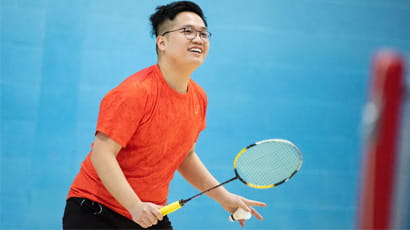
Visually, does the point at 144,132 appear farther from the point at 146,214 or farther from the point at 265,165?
the point at 265,165

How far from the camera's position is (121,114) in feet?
9.26

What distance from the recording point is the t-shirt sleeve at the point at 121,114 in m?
2.80

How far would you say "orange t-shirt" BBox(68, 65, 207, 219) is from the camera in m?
2.84

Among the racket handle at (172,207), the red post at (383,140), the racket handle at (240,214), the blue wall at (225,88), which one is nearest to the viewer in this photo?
the red post at (383,140)

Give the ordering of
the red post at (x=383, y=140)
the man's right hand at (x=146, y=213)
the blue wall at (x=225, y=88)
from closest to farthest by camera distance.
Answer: the red post at (x=383, y=140) → the man's right hand at (x=146, y=213) → the blue wall at (x=225, y=88)

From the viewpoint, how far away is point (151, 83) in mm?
3000

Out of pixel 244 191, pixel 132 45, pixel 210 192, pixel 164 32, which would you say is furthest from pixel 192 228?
pixel 164 32

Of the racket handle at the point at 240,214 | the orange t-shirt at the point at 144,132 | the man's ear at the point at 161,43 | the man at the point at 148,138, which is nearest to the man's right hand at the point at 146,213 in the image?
the man at the point at 148,138

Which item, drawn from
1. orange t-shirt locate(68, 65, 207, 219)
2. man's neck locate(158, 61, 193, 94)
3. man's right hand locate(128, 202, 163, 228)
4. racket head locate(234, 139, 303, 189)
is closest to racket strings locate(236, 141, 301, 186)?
racket head locate(234, 139, 303, 189)

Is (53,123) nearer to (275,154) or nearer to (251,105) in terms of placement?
(251,105)

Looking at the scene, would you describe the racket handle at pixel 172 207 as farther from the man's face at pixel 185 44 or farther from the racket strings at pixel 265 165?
the man's face at pixel 185 44

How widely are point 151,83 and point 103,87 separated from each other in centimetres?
219

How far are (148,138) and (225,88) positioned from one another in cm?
237

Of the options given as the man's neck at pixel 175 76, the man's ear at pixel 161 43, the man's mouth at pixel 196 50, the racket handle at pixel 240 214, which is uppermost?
the man's ear at pixel 161 43
